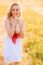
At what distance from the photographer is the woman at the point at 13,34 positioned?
1944 millimetres

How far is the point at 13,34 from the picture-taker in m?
1.96

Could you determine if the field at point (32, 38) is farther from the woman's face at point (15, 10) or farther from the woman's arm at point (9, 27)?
the woman's face at point (15, 10)

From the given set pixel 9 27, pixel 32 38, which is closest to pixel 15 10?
pixel 9 27

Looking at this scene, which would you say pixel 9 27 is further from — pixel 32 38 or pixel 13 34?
pixel 32 38

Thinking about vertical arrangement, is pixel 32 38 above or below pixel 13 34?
below

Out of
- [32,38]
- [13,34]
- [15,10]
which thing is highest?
[15,10]

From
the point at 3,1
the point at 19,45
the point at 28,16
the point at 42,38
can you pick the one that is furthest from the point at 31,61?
the point at 3,1

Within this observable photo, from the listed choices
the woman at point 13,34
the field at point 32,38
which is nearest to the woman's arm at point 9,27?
the woman at point 13,34

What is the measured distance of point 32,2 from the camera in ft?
10.3

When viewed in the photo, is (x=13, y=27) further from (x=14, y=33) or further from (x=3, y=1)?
(x=3, y=1)

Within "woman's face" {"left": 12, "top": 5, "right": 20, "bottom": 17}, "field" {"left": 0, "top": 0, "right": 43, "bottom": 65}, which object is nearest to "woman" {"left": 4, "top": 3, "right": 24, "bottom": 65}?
"woman's face" {"left": 12, "top": 5, "right": 20, "bottom": 17}

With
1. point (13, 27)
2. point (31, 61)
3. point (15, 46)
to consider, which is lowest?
point (31, 61)

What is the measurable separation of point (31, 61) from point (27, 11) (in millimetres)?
942

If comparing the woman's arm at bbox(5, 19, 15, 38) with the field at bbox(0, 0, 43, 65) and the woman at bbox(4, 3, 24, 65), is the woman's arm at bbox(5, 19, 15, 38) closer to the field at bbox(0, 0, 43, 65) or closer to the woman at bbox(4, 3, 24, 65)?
the woman at bbox(4, 3, 24, 65)
